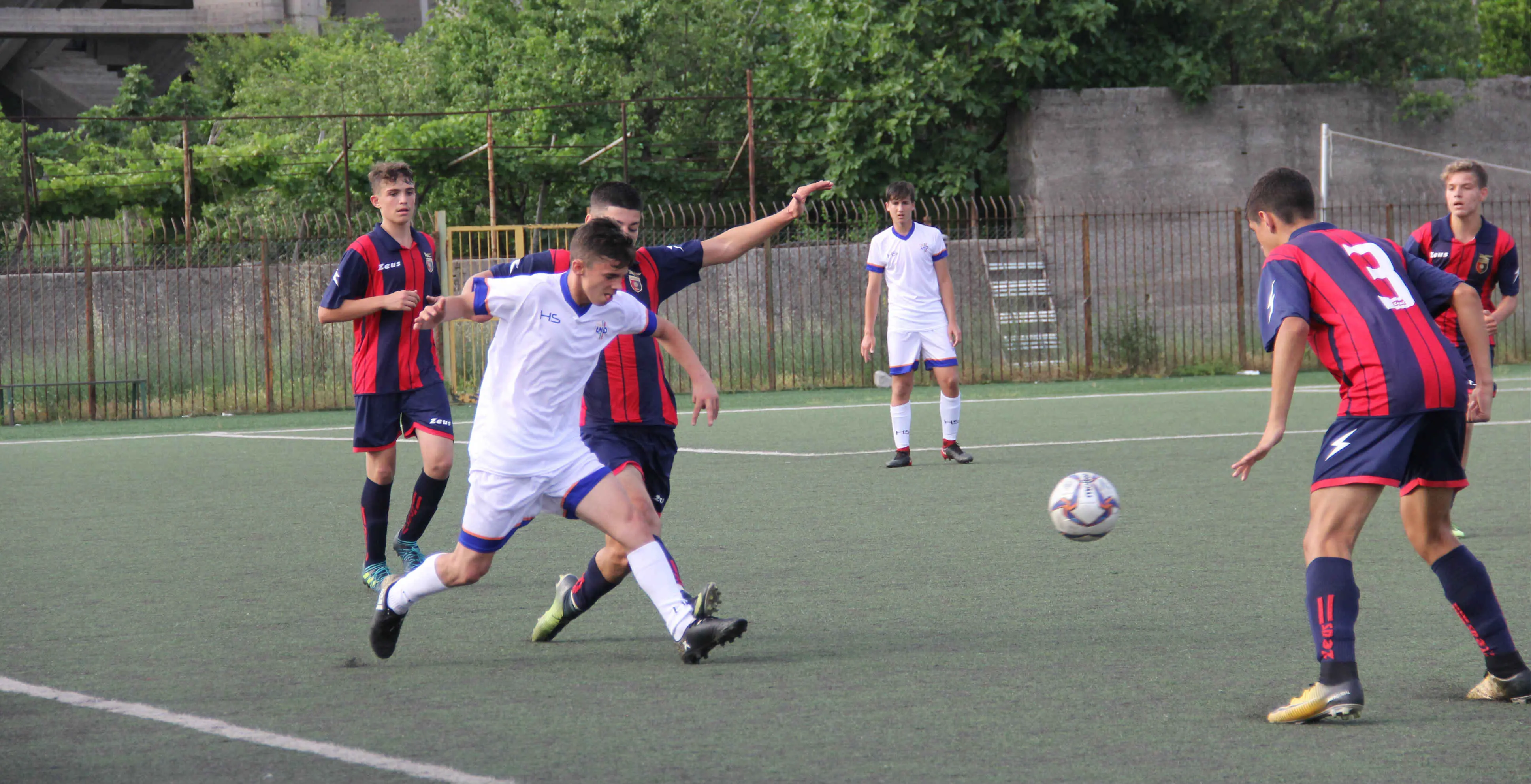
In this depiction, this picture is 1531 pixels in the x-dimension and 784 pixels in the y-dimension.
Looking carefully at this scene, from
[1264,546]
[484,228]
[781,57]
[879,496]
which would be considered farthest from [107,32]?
[1264,546]

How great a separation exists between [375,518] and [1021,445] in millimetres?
6529

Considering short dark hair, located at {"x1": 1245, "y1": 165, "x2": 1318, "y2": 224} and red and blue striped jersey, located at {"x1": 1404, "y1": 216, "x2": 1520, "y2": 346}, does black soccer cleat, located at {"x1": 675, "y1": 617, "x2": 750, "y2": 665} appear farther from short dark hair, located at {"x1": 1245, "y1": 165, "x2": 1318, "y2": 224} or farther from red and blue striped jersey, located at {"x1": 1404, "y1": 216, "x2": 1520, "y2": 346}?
red and blue striped jersey, located at {"x1": 1404, "y1": 216, "x2": 1520, "y2": 346}

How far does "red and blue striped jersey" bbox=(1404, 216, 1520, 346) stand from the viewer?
283 inches

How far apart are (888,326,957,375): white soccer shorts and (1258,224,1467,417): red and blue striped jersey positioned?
6.64 metres

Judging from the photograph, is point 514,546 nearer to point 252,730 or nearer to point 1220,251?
point 252,730

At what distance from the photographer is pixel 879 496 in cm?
926

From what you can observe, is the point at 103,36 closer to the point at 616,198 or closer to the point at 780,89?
the point at 780,89

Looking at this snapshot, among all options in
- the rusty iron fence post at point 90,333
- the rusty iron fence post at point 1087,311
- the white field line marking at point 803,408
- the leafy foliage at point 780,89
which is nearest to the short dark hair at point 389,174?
the white field line marking at point 803,408

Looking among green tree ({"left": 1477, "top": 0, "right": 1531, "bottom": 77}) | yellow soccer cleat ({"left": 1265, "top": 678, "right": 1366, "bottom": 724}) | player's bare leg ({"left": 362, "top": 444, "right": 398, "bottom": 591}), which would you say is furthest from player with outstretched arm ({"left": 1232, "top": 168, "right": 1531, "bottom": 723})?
green tree ({"left": 1477, "top": 0, "right": 1531, "bottom": 77})

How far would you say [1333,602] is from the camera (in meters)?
4.21

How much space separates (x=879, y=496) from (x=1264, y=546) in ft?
8.99

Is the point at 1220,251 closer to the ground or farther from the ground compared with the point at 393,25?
closer to the ground

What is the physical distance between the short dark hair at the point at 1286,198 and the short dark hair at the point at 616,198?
2.28 meters

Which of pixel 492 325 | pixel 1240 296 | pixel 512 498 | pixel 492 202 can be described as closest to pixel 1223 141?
pixel 1240 296
